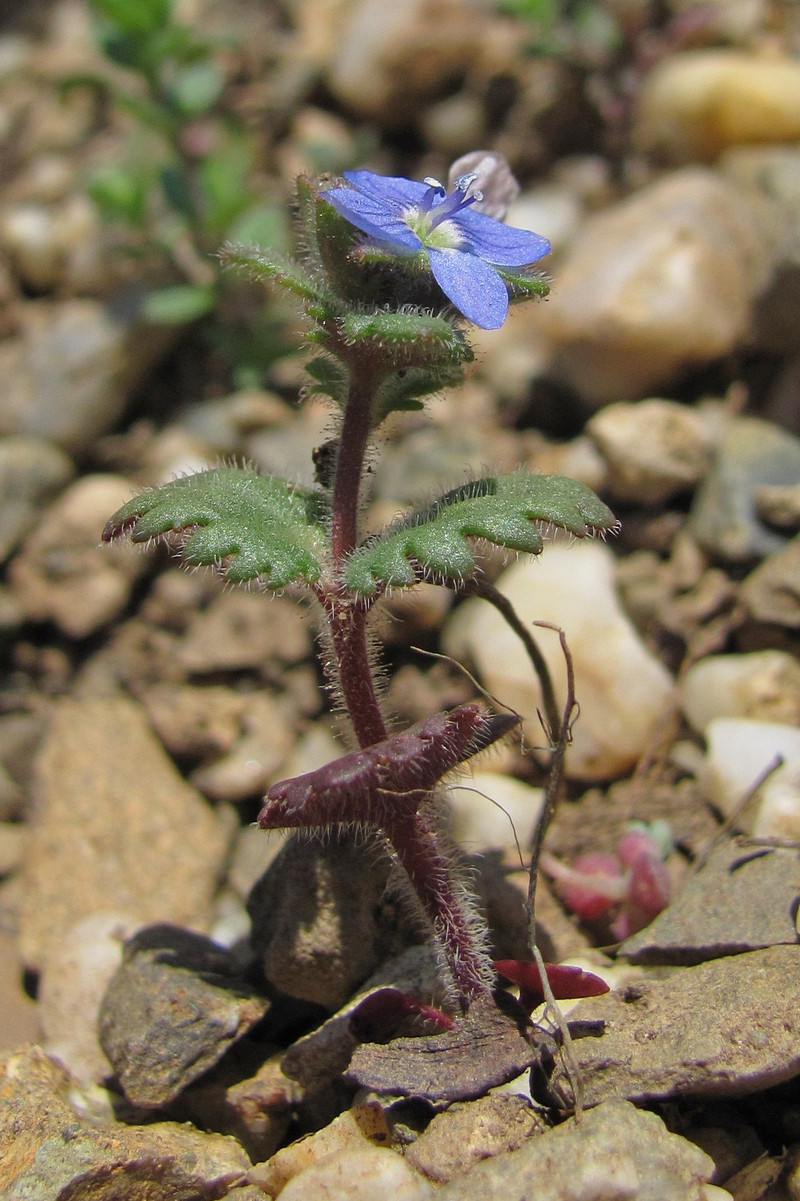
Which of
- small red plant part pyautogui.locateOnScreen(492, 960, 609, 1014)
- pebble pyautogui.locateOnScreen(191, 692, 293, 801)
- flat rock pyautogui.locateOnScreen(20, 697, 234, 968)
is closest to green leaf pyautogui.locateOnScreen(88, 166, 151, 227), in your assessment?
flat rock pyautogui.locateOnScreen(20, 697, 234, 968)

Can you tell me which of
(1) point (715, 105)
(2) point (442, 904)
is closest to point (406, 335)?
(2) point (442, 904)

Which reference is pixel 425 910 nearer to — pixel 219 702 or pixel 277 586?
pixel 277 586

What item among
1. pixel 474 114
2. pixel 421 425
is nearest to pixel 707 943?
pixel 421 425

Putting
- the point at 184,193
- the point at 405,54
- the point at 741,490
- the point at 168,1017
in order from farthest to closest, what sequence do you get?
1. the point at 405,54
2. the point at 184,193
3. the point at 741,490
4. the point at 168,1017

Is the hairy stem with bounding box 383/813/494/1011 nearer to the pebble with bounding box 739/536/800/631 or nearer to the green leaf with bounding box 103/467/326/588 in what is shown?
the green leaf with bounding box 103/467/326/588

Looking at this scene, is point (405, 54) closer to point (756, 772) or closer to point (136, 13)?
point (136, 13)

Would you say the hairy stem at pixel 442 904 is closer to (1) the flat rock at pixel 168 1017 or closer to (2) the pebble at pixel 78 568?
(1) the flat rock at pixel 168 1017
